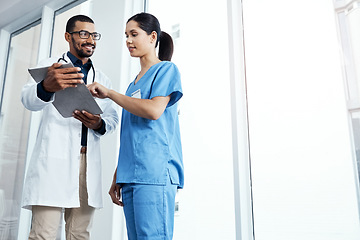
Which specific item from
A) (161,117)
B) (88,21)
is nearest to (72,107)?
(161,117)

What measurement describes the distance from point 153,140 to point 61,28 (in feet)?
7.13

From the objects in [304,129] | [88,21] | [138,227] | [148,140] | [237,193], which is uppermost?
[88,21]

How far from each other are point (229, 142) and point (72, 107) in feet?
2.70

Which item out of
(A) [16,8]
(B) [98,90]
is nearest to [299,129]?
(B) [98,90]

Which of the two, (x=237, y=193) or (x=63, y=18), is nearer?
Result: (x=237, y=193)

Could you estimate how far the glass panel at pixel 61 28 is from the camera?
8.79 ft

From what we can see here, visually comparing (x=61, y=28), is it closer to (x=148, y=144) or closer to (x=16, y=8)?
(x=16, y=8)

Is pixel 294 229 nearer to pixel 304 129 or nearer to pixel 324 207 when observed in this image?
pixel 324 207

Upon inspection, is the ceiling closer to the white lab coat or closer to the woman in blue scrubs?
the white lab coat

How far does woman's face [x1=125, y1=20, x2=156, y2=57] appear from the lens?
3.91 feet

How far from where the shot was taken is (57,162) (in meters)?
1.29

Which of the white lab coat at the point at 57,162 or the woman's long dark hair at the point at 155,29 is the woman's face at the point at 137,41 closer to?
the woman's long dark hair at the point at 155,29

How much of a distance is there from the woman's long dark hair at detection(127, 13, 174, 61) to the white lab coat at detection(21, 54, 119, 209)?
0.40 metres

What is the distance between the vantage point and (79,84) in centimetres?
111
